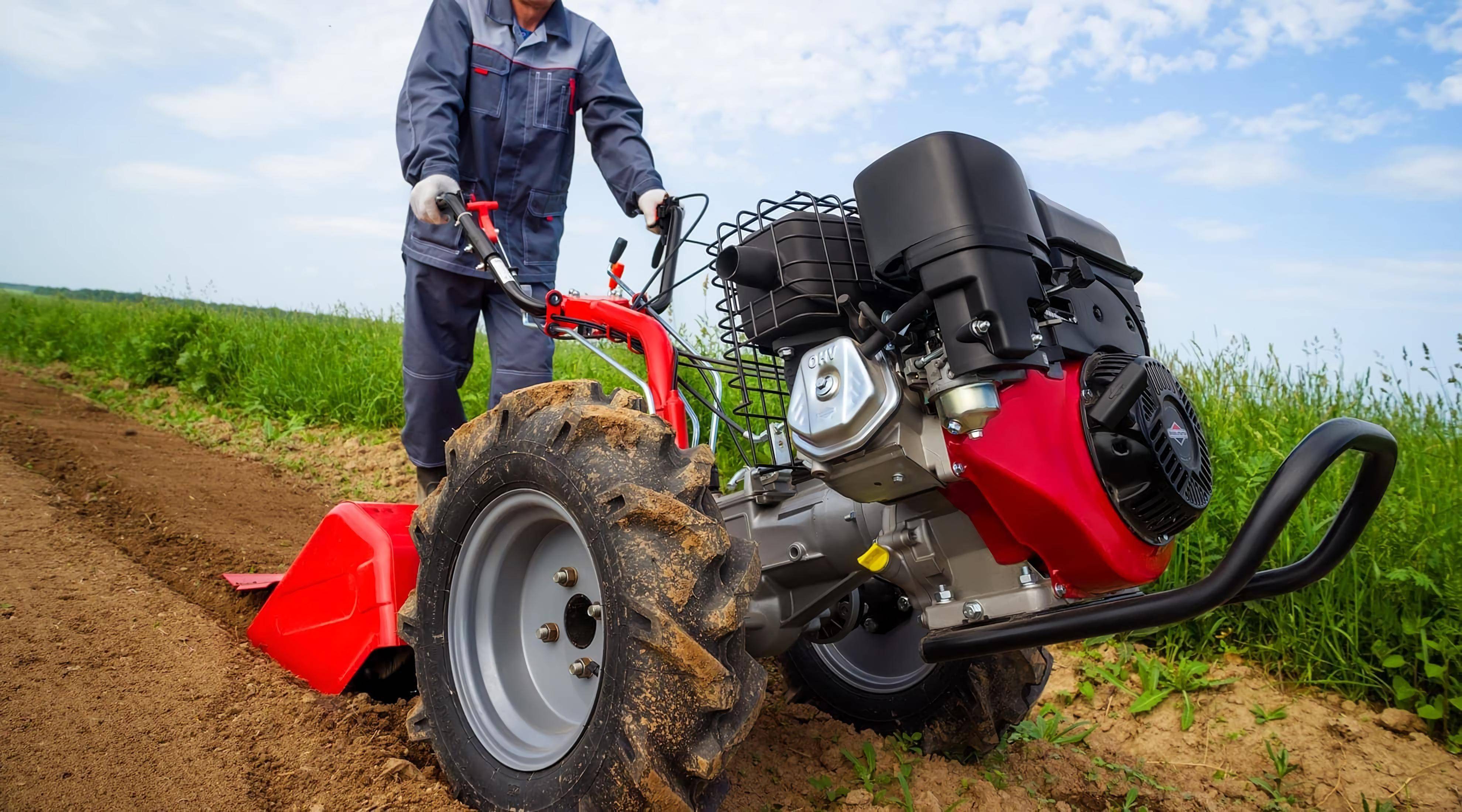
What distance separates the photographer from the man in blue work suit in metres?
3.09

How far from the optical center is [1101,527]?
5.90ft

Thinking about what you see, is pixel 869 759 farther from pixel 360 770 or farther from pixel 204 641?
pixel 204 641

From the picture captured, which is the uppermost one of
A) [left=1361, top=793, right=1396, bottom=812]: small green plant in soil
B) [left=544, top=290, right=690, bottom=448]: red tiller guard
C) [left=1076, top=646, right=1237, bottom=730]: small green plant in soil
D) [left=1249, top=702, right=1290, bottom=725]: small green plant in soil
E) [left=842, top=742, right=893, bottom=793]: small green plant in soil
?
[left=544, top=290, right=690, bottom=448]: red tiller guard

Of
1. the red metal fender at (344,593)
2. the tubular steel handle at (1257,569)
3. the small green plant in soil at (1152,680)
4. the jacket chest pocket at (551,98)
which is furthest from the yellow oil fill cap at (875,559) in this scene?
the jacket chest pocket at (551,98)

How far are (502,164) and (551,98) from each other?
28 cm

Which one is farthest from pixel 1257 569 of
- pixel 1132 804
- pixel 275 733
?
pixel 275 733

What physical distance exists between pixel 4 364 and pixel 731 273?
10.4 m

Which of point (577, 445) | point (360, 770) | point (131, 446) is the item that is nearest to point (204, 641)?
point (360, 770)

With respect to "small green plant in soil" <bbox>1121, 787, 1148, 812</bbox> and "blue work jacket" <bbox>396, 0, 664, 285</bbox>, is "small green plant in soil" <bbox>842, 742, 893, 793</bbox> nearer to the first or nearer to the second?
"small green plant in soil" <bbox>1121, 787, 1148, 812</bbox>

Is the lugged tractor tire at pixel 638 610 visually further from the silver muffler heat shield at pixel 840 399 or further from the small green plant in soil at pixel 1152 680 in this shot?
the small green plant in soil at pixel 1152 680

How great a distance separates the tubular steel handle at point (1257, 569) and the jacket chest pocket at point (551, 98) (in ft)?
7.23

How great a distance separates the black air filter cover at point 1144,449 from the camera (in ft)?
5.81

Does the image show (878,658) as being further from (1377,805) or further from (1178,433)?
(1377,805)

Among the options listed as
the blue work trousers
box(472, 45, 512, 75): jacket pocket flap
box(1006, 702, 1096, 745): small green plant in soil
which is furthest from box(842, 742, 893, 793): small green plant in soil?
box(472, 45, 512, 75): jacket pocket flap
